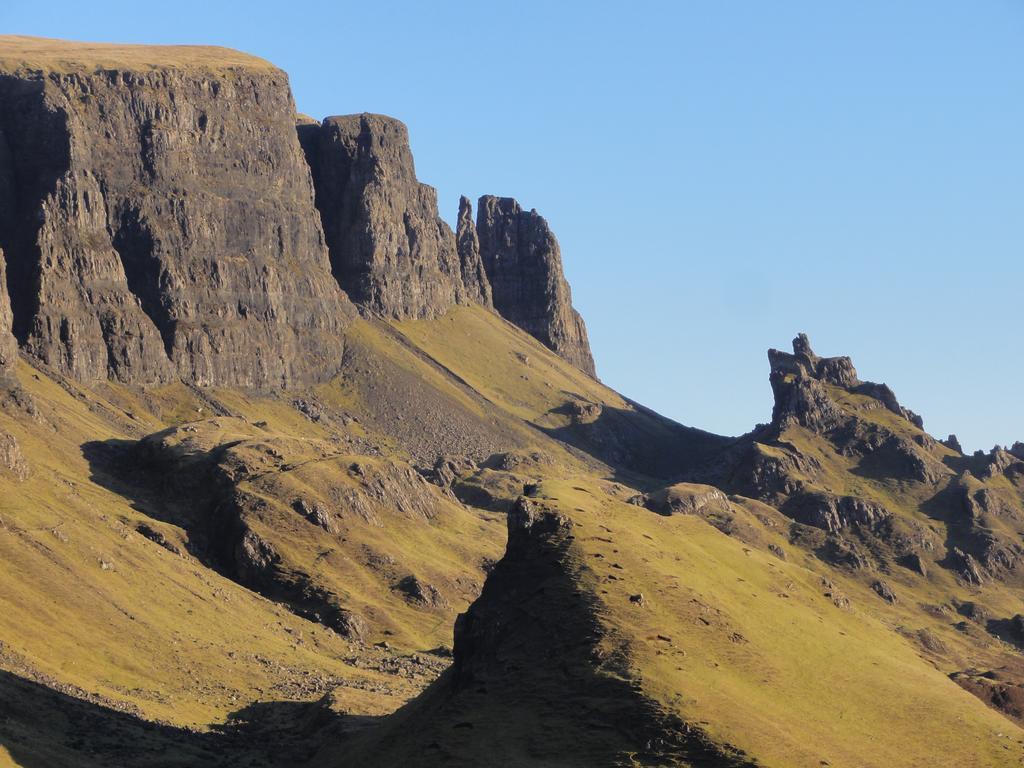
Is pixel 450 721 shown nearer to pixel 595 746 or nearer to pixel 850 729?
pixel 595 746

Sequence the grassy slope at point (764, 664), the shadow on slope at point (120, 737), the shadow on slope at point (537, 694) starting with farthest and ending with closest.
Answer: the shadow on slope at point (120, 737)
the grassy slope at point (764, 664)
the shadow on slope at point (537, 694)

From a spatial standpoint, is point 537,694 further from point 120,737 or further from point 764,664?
point 120,737

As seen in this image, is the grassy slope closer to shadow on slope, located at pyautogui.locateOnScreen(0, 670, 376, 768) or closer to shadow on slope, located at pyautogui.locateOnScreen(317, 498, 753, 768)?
shadow on slope, located at pyautogui.locateOnScreen(317, 498, 753, 768)

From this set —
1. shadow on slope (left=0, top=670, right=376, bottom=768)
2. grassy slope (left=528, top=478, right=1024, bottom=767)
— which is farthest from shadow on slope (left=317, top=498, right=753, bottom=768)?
shadow on slope (left=0, top=670, right=376, bottom=768)

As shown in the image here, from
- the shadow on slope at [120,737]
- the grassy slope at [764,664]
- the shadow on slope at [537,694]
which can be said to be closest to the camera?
the shadow on slope at [537,694]

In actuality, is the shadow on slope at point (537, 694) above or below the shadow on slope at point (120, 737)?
above

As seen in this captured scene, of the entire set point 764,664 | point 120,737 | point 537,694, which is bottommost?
point 120,737

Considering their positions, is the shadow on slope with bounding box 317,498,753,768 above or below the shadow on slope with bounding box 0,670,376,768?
above

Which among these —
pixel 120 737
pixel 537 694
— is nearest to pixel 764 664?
pixel 537 694

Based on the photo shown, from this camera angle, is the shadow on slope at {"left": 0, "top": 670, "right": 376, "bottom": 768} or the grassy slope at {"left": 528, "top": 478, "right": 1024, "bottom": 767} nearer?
the grassy slope at {"left": 528, "top": 478, "right": 1024, "bottom": 767}

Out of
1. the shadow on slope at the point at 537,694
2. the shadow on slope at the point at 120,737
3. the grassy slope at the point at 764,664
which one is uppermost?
the grassy slope at the point at 764,664

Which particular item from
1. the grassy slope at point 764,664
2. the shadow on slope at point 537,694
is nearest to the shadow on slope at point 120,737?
the shadow on slope at point 537,694

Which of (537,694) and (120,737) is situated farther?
(120,737)

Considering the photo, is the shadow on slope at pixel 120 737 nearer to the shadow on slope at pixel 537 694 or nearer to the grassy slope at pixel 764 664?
the shadow on slope at pixel 537 694
